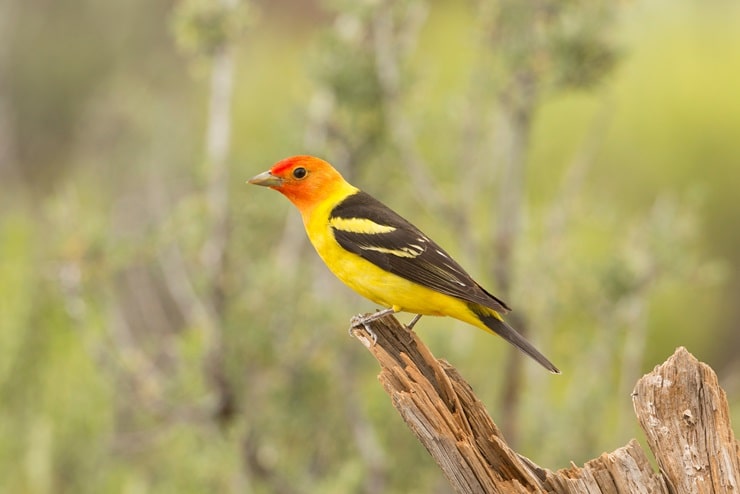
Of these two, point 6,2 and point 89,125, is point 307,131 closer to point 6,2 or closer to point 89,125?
point 89,125

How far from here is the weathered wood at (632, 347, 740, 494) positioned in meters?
3.52

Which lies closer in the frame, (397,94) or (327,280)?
(397,94)

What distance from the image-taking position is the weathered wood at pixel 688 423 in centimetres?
352

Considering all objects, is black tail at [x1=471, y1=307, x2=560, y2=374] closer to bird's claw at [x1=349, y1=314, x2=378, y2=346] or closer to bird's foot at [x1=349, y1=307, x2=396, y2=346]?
bird's foot at [x1=349, y1=307, x2=396, y2=346]

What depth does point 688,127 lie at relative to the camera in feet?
43.1

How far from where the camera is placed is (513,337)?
4676 millimetres

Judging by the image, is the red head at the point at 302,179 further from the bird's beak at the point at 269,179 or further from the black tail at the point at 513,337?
the black tail at the point at 513,337

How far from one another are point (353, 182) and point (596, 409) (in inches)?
90.3

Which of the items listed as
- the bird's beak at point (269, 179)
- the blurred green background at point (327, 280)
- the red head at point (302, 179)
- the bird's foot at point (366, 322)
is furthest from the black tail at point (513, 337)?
the blurred green background at point (327, 280)

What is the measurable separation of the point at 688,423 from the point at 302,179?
238 centimetres

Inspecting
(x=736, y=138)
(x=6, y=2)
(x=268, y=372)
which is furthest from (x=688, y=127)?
(x=6, y=2)

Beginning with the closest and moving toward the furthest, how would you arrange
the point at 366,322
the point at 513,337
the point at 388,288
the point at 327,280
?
1. the point at 366,322
2. the point at 513,337
3. the point at 388,288
4. the point at 327,280

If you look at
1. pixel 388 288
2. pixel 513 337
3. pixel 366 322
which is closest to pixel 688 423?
pixel 513 337

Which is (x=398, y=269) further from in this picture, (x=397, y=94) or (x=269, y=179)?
(x=397, y=94)
